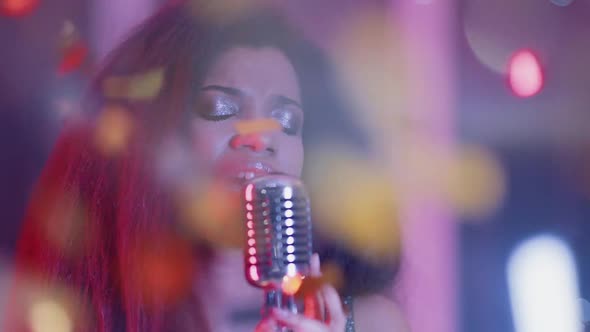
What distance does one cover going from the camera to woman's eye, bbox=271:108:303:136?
5.66ft

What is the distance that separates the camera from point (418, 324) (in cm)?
230

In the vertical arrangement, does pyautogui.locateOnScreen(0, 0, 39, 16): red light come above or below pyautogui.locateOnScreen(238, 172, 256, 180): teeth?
above

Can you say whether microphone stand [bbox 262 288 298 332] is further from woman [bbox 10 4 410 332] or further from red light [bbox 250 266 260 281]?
woman [bbox 10 4 410 332]

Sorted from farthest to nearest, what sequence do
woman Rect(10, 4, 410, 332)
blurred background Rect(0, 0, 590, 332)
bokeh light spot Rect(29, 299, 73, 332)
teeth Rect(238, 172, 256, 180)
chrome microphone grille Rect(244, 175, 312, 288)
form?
blurred background Rect(0, 0, 590, 332)
bokeh light spot Rect(29, 299, 73, 332)
woman Rect(10, 4, 410, 332)
teeth Rect(238, 172, 256, 180)
chrome microphone grille Rect(244, 175, 312, 288)

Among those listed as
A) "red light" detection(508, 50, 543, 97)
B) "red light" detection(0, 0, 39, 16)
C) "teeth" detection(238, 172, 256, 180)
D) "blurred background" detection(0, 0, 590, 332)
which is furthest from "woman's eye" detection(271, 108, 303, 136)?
"red light" detection(508, 50, 543, 97)

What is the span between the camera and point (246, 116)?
166 cm

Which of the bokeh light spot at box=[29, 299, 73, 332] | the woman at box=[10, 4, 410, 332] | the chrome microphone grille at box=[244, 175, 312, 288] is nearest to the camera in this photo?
the chrome microphone grille at box=[244, 175, 312, 288]

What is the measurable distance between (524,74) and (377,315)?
1113 millimetres

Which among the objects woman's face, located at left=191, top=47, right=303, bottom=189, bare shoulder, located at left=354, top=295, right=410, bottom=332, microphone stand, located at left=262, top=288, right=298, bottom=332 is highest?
woman's face, located at left=191, top=47, right=303, bottom=189

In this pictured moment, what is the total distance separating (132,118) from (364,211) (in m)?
0.77

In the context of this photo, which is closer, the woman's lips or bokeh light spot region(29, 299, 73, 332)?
the woman's lips

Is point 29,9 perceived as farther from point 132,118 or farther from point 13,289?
point 13,289

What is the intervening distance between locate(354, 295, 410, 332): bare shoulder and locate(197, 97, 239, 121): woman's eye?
679mm

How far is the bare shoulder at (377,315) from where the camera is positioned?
191 cm
